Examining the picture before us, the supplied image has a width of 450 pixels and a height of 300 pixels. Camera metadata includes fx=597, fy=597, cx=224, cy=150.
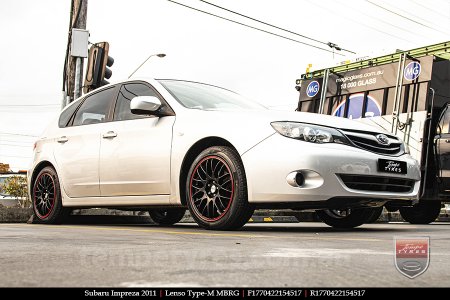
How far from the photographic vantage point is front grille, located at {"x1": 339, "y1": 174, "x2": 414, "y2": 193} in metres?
5.30

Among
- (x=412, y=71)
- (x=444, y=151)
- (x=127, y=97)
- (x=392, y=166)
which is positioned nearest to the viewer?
(x=392, y=166)

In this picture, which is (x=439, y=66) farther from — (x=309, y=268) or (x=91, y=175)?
(x=309, y=268)

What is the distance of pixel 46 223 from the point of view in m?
7.31

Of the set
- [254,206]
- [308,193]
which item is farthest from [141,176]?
[308,193]

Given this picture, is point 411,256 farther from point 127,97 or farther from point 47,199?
point 47,199

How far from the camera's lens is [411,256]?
2.53 meters

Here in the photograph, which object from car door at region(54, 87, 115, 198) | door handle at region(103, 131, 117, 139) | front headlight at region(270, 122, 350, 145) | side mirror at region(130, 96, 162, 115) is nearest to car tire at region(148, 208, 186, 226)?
car door at region(54, 87, 115, 198)

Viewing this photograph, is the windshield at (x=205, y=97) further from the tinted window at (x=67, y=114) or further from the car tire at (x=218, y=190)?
the tinted window at (x=67, y=114)

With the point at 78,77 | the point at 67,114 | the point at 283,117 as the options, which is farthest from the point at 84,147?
the point at 78,77

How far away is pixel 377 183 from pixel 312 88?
6154 millimetres

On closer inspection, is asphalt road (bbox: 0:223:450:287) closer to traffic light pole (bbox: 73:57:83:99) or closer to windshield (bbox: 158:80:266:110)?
windshield (bbox: 158:80:266:110)

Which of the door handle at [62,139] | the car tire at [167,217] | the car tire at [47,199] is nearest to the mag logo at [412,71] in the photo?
the car tire at [167,217]

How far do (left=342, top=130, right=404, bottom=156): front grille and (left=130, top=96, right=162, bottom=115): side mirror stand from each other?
1.84m

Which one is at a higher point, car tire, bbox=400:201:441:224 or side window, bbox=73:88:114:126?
side window, bbox=73:88:114:126
